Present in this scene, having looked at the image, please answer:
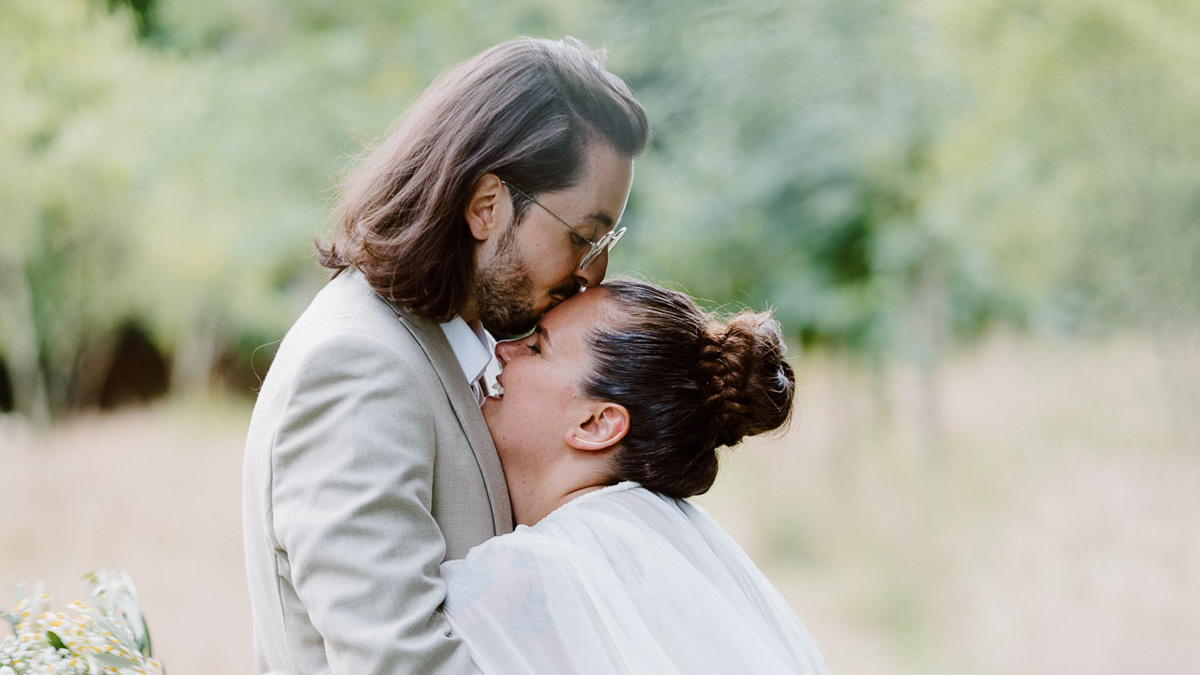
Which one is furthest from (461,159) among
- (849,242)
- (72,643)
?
(849,242)

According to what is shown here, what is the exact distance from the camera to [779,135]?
19.9 ft

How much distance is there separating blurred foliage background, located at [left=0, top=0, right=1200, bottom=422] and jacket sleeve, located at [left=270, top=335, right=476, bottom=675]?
3810mm

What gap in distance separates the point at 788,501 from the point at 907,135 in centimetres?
236

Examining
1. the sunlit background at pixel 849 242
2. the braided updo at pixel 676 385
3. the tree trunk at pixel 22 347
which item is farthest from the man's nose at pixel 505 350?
the tree trunk at pixel 22 347

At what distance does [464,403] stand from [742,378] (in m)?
0.48

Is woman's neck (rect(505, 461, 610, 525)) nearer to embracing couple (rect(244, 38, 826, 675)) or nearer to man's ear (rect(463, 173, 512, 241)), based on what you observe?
embracing couple (rect(244, 38, 826, 675))

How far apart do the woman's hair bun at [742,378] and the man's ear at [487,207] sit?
1.36 ft

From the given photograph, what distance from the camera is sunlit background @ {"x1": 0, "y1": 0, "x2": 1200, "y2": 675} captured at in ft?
17.1

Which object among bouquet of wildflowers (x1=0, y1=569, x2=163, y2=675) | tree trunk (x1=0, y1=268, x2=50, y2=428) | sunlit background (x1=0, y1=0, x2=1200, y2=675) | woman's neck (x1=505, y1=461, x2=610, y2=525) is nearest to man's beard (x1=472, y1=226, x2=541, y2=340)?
woman's neck (x1=505, y1=461, x2=610, y2=525)

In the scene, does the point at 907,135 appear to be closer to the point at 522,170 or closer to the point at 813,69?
the point at 813,69

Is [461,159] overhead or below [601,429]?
overhead

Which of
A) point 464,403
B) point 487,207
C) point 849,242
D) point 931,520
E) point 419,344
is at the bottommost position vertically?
point 931,520

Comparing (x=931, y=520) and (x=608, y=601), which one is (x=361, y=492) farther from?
(x=931, y=520)

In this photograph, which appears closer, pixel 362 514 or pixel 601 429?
pixel 362 514
